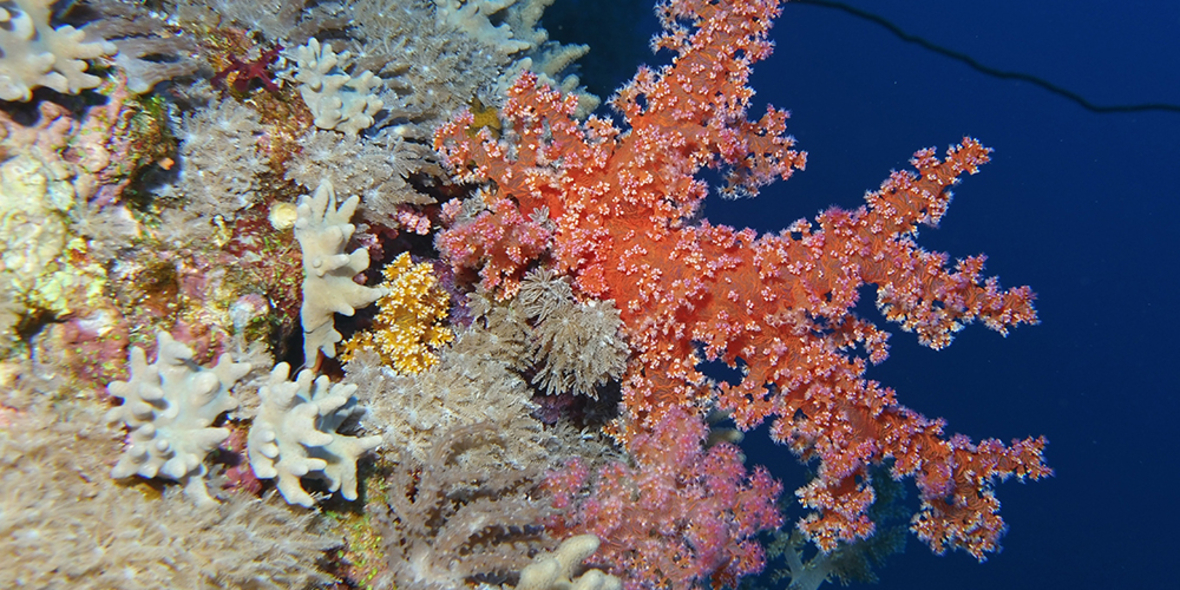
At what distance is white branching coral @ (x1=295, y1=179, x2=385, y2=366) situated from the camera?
2.33 meters

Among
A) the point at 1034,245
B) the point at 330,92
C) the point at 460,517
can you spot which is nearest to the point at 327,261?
the point at 330,92

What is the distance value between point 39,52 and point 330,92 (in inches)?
40.8

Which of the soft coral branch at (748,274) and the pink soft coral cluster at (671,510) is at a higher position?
the soft coral branch at (748,274)

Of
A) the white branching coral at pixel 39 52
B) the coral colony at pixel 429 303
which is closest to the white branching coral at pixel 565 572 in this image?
the coral colony at pixel 429 303

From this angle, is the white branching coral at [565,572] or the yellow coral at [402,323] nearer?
the white branching coral at [565,572]

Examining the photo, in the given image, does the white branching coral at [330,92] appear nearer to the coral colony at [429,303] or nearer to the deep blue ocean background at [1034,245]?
the coral colony at [429,303]

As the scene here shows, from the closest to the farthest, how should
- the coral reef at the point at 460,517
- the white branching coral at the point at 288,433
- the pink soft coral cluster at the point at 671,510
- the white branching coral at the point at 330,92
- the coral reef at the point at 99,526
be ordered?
the coral reef at the point at 99,526
the white branching coral at the point at 288,433
the coral reef at the point at 460,517
the white branching coral at the point at 330,92
the pink soft coral cluster at the point at 671,510

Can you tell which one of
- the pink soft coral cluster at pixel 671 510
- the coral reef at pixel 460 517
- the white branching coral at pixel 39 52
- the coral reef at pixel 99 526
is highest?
the white branching coral at pixel 39 52

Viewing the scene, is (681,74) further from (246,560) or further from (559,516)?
(246,560)

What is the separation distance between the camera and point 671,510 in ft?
9.22

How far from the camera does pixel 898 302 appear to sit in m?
2.98

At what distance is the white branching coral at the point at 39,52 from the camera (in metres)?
1.72

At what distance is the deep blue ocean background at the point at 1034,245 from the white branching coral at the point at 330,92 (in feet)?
73.1

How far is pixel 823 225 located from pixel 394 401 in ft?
7.57
